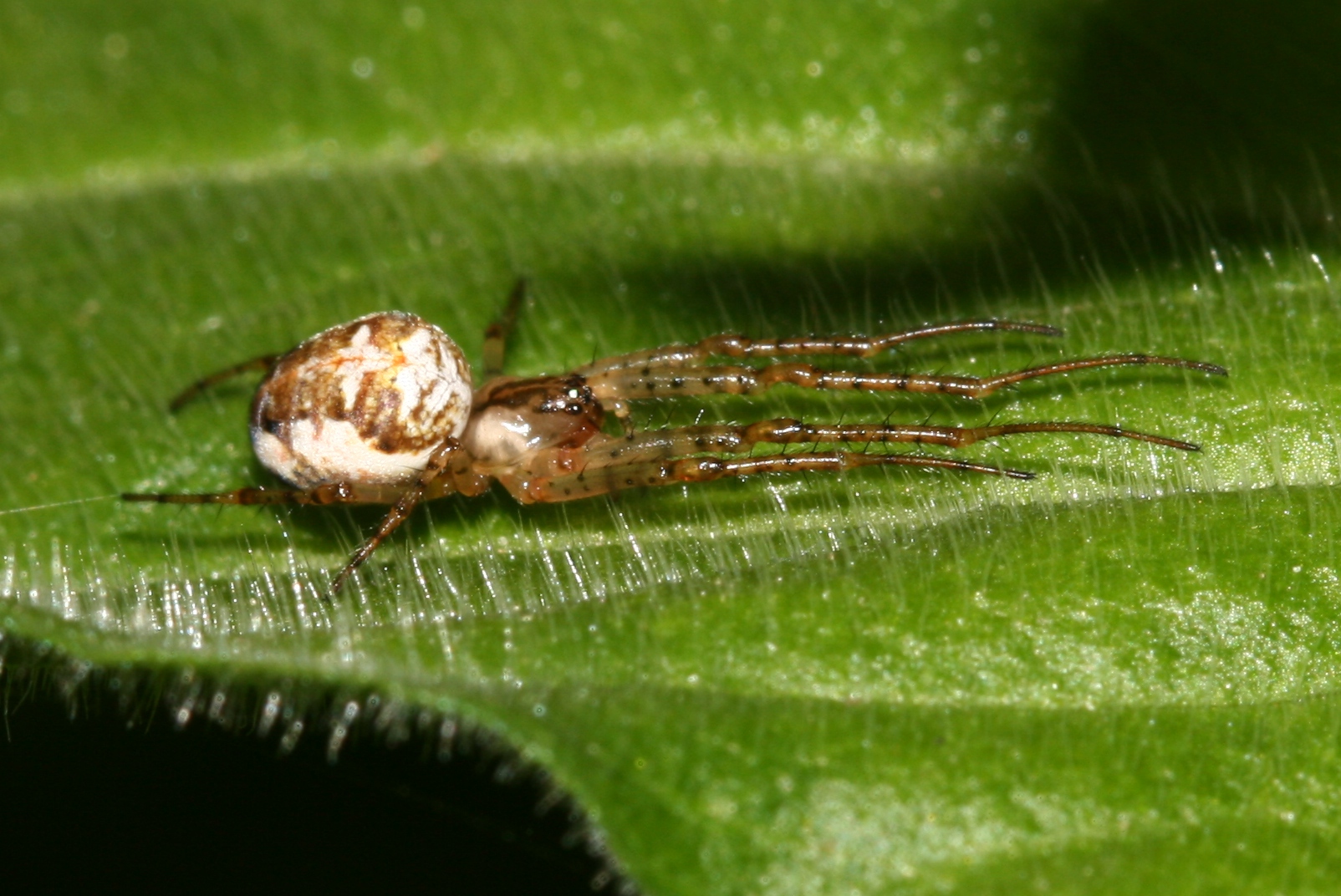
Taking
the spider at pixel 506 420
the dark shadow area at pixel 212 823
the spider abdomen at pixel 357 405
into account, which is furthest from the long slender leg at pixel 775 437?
the dark shadow area at pixel 212 823

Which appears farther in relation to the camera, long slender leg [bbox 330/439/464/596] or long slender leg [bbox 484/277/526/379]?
long slender leg [bbox 484/277/526/379]

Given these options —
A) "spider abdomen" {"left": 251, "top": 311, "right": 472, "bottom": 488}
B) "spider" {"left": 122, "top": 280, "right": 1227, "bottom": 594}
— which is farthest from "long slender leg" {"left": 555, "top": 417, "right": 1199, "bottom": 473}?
"spider abdomen" {"left": 251, "top": 311, "right": 472, "bottom": 488}

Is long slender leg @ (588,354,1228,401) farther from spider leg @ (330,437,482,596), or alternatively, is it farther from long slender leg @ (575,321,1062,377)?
spider leg @ (330,437,482,596)

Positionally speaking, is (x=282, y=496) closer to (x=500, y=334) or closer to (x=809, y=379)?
(x=500, y=334)

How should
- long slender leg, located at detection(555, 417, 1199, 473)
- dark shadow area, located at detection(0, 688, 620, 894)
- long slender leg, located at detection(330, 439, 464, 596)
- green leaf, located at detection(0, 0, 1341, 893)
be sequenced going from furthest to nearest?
1. dark shadow area, located at detection(0, 688, 620, 894)
2. long slender leg, located at detection(330, 439, 464, 596)
3. long slender leg, located at detection(555, 417, 1199, 473)
4. green leaf, located at detection(0, 0, 1341, 893)

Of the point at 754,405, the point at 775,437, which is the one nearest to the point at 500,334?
the point at 754,405

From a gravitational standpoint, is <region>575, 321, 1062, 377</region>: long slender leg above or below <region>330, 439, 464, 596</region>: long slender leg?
above

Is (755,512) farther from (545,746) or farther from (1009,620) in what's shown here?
(545,746)
